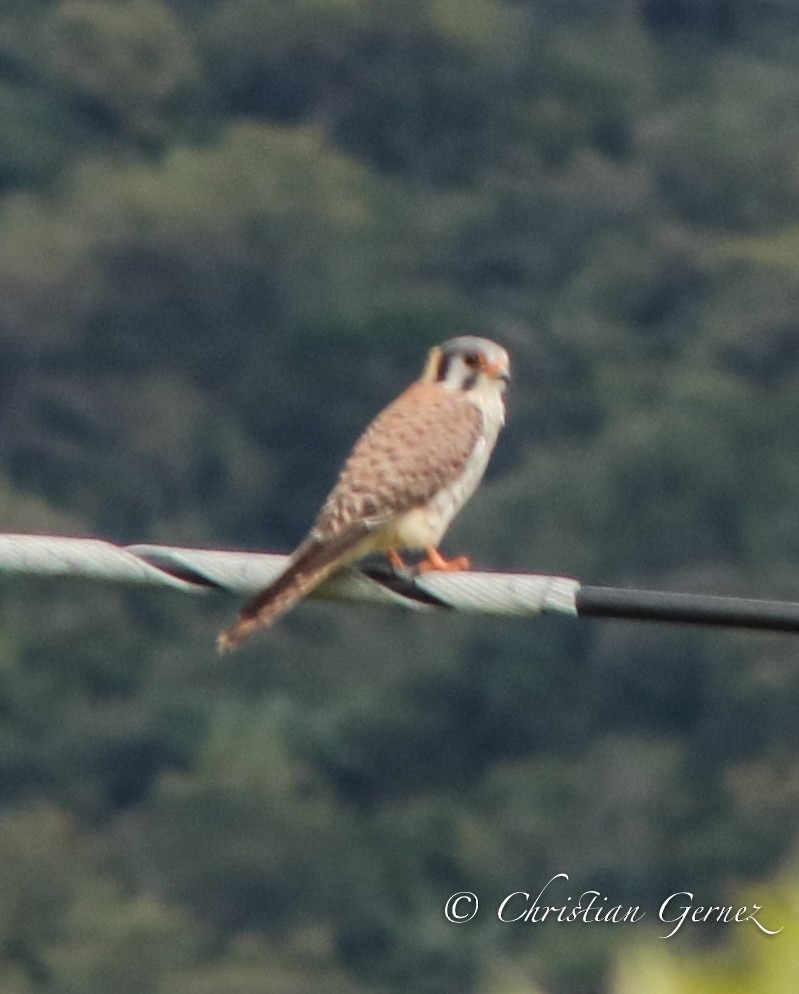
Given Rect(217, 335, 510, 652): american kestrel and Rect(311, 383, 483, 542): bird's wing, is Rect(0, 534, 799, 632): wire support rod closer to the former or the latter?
Rect(217, 335, 510, 652): american kestrel

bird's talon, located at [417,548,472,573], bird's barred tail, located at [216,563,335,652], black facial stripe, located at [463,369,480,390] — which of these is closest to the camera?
bird's barred tail, located at [216,563,335,652]

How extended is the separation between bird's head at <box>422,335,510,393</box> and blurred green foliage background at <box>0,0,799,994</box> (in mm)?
18231

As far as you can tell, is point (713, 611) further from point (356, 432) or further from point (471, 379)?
point (356, 432)

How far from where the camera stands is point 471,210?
4444 centimetres

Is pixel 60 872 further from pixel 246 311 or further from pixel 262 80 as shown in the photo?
pixel 262 80

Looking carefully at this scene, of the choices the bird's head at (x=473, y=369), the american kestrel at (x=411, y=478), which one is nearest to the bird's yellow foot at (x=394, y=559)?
the american kestrel at (x=411, y=478)

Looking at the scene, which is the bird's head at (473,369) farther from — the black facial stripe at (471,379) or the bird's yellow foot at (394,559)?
the bird's yellow foot at (394,559)

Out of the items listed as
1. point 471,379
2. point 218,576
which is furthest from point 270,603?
point 471,379

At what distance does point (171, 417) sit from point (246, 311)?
13.3ft

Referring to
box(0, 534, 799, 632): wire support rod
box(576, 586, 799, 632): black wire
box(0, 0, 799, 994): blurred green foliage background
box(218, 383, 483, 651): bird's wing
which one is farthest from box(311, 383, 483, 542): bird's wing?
box(0, 0, 799, 994): blurred green foliage background

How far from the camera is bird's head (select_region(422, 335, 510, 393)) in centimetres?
643

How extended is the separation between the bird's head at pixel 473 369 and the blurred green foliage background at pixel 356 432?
59.8 feet

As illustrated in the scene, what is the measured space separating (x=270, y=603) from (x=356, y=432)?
3334cm

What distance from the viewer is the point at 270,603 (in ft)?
14.6
